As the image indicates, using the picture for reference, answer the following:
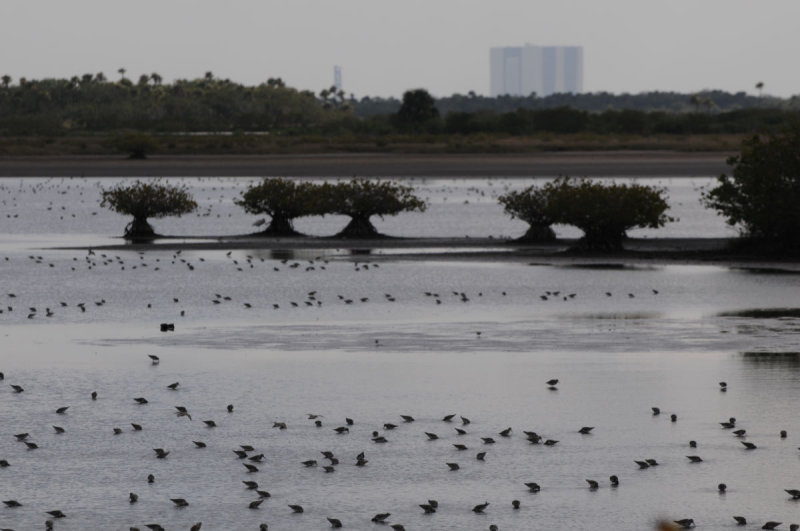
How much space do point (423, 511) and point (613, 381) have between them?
22.9ft

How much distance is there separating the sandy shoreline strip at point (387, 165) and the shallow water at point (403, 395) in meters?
63.5

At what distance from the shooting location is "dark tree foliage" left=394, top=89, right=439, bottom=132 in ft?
538

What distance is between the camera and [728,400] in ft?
57.0

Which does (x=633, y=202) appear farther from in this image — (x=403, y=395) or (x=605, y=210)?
(x=403, y=395)

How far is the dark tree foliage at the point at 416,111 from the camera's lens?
6462 inches

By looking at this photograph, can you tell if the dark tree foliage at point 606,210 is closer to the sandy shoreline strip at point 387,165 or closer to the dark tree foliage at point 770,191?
the dark tree foliage at point 770,191

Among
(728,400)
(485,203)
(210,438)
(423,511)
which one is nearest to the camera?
(423,511)

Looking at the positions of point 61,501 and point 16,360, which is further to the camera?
point 16,360

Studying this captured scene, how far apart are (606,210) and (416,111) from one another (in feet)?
420

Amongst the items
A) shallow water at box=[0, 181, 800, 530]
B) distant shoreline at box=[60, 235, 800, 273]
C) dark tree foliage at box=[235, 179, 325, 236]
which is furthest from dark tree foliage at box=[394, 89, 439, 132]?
shallow water at box=[0, 181, 800, 530]

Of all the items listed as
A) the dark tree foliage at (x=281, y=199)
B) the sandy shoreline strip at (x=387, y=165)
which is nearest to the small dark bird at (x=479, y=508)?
the dark tree foliage at (x=281, y=199)

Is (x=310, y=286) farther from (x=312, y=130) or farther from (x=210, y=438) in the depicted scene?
(x=312, y=130)

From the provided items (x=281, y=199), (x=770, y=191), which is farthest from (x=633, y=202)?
(x=281, y=199)

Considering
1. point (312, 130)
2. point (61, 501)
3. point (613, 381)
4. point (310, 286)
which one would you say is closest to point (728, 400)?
point (613, 381)
